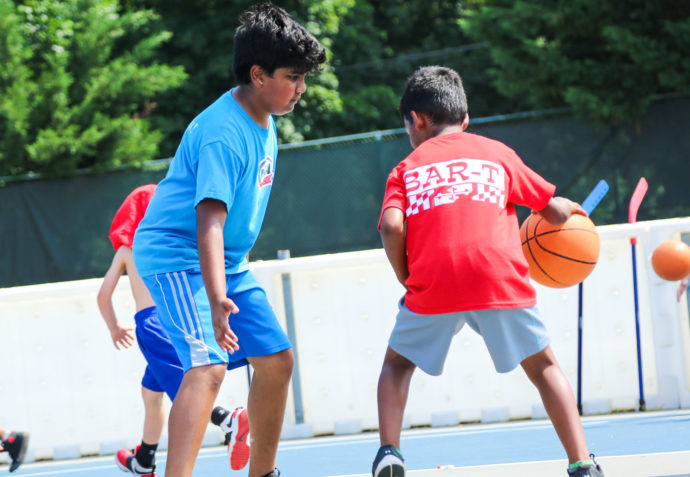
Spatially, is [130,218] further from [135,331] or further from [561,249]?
[561,249]

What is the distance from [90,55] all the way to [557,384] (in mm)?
16187

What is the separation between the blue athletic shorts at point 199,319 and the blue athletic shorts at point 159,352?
734 millimetres

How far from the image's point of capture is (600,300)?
255 inches

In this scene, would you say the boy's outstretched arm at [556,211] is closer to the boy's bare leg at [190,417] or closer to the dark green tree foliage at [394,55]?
the boy's bare leg at [190,417]

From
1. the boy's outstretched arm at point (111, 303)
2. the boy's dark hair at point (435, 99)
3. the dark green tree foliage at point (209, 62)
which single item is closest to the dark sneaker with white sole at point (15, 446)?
the boy's outstretched arm at point (111, 303)

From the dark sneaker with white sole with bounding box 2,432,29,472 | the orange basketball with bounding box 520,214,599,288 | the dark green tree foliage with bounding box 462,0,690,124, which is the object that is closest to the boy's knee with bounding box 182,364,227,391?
the orange basketball with bounding box 520,214,599,288

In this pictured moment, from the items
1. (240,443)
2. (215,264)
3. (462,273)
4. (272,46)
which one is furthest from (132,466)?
(272,46)

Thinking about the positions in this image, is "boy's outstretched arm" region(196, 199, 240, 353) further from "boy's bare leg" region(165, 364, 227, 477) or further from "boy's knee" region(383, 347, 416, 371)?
"boy's knee" region(383, 347, 416, 371)

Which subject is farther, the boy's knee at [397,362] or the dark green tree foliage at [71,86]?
the dark green tree foliage at [71,86]

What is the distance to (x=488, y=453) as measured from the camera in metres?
5.45

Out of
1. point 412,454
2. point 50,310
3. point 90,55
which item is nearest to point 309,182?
point 90,55

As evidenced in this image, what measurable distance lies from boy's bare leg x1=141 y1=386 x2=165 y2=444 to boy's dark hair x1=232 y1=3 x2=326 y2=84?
6.90 feet

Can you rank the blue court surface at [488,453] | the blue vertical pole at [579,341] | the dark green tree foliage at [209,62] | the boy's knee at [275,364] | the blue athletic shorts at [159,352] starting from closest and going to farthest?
the boy's knee at [275,364] → the blue athletic shorts at [159,352] → the blue court surface at [488,453] → the blue vertical pole at [579,341] → the dark green tree foliage at [209,62]

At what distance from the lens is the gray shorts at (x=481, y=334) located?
3.83 metres
